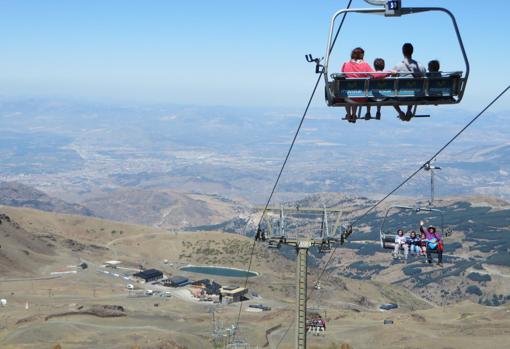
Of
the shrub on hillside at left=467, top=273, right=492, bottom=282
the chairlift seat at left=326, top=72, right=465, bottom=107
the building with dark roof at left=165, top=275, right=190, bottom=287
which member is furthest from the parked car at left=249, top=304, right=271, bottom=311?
the chairlift seat at left=326, top=72, right=465, bottom=107

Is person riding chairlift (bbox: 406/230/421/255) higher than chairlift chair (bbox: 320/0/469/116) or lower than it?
lower

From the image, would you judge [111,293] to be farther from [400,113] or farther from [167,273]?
[400,113]

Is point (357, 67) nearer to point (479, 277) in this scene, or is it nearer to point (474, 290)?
point (474, 290)

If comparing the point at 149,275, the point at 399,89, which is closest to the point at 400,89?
the point at 399,89

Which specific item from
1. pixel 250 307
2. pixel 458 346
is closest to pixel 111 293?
pixel 250 307

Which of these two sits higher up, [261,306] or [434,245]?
[434,245]

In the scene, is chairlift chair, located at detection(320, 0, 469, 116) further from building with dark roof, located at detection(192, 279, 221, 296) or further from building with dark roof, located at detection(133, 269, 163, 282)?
building with dark roof, located at detection(133, 269, 163, 282)
